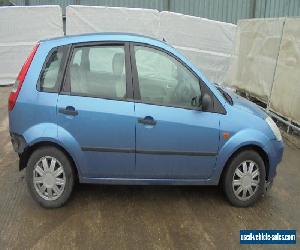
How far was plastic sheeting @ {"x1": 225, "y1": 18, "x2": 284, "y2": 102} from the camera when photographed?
798 cm

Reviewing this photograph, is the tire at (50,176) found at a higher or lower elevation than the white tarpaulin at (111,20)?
lower

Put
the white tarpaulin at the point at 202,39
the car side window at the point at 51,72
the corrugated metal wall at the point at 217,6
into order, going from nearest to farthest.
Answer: the car side window at the point at 51,72 → the white tarpaulin at the point at 202,39 → the corrugated metal wall at the point at 217,6

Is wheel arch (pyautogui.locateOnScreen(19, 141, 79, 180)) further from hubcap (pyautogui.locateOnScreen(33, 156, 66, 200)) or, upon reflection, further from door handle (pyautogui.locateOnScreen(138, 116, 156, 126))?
door handle (pyautogui.locateOnScreen(138, 116, 156, 126))

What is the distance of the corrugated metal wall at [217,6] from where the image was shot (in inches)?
559

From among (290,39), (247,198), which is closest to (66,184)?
(247,198)

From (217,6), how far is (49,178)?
11703 mm

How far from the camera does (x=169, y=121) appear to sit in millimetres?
4086

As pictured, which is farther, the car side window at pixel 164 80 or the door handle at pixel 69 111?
the car side window at pixel 164 80

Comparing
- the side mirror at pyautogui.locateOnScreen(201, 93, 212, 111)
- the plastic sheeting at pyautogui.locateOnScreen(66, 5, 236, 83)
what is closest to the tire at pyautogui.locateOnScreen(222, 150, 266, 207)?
the side mirror at pyautogui.locateOnScreen(201, 93, 212, 111)

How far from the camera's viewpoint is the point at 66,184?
166 inches

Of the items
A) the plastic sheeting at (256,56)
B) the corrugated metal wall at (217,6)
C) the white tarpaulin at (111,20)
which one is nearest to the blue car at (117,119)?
the plastic sheeting at (256,56)

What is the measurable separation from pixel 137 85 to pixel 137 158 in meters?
0.74

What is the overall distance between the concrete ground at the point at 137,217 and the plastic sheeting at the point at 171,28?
7.14 m

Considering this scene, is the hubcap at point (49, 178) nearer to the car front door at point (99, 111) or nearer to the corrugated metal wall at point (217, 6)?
the car front door at point (99, 111)
